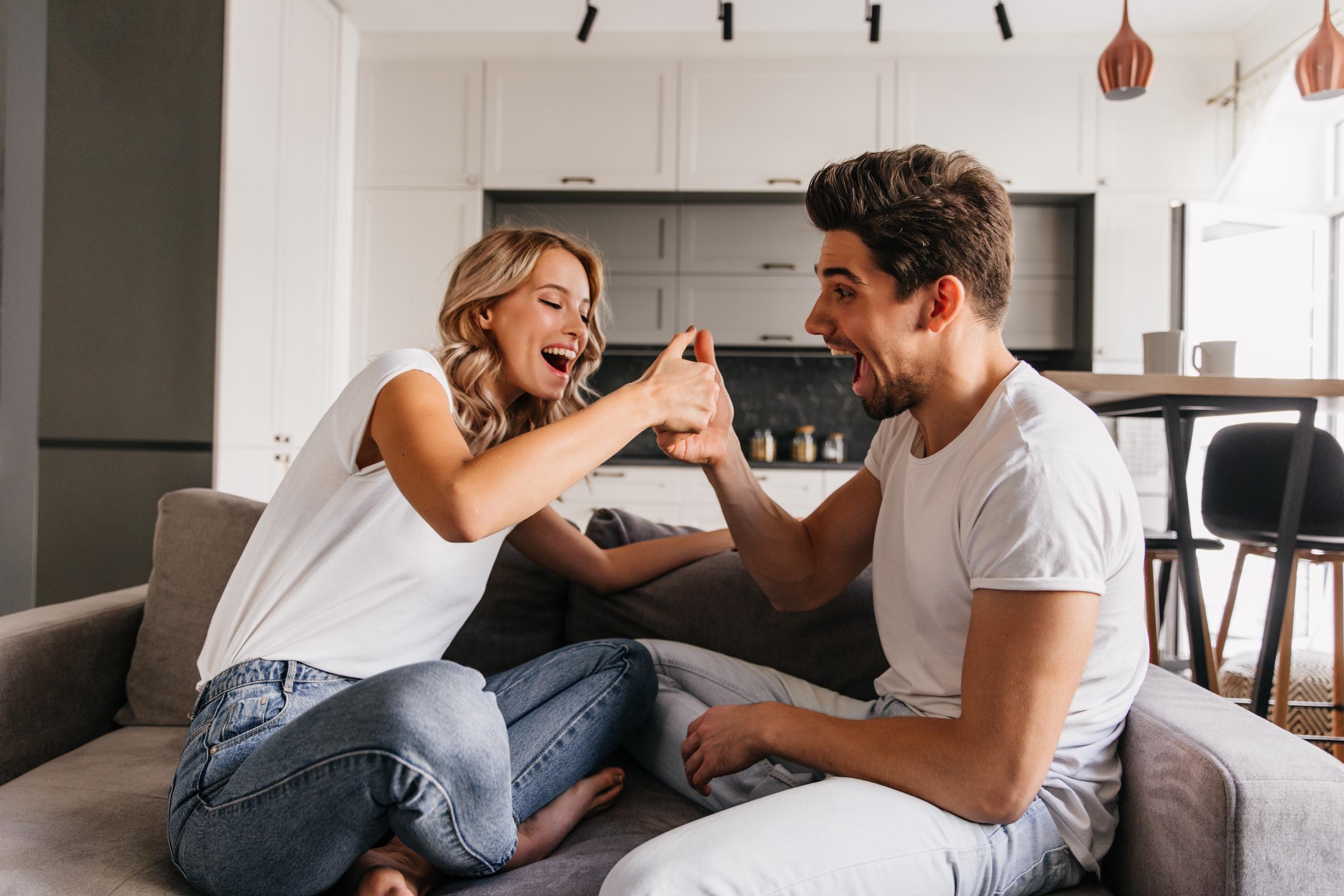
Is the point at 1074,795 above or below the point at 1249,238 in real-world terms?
below

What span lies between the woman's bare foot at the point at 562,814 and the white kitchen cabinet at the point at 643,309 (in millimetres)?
3087

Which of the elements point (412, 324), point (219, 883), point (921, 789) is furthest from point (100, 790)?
point (412, 324)

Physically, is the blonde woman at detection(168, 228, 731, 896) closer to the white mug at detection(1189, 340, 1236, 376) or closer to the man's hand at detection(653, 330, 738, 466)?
the man's hand at detection(653, 330, 738, 466)

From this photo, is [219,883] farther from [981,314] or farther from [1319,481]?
[1319,481]

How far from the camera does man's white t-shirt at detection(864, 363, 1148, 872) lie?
0.87 metres

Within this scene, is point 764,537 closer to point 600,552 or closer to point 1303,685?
point 600,552

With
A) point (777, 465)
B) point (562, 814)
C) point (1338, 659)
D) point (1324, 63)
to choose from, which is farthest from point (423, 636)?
point (1324, 63)

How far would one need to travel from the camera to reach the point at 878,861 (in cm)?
81

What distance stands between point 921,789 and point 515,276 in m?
0.98

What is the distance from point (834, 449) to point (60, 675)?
143 inches

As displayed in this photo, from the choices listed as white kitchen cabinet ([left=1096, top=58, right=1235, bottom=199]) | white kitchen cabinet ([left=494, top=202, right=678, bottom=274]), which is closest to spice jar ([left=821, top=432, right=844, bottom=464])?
white kitchen cabinet ([left=494, top=202, right=678, bottom=274])

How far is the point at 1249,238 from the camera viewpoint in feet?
12.3

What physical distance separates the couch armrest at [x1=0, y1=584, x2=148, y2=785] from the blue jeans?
18.9 inches

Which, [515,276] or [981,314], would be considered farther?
[515,276]
